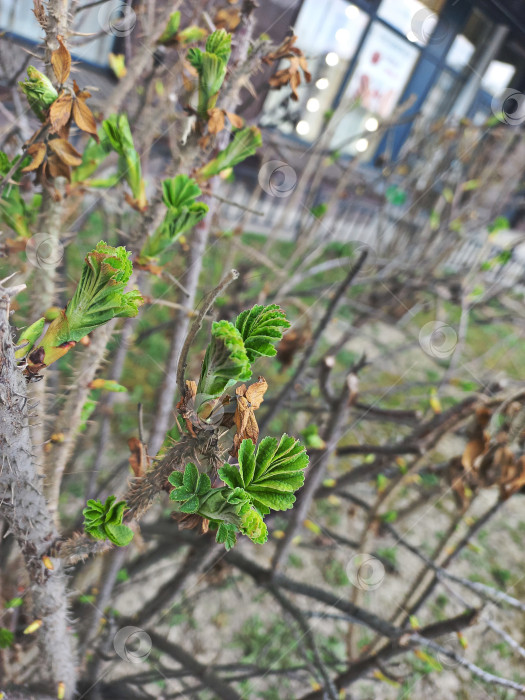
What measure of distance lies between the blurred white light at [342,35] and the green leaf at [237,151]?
0.53 metres

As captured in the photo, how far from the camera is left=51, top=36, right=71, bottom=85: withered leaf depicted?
295mm

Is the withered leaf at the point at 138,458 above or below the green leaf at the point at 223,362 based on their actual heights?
below

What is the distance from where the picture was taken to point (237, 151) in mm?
379

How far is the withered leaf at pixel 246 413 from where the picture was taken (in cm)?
22

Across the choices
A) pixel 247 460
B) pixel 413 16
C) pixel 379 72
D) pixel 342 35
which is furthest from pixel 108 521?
pixel 379 72

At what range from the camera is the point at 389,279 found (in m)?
1.62

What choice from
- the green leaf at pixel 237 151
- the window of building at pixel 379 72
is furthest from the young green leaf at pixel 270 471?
the window of building at pixel 379 72

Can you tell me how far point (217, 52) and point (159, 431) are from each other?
0.44 meters

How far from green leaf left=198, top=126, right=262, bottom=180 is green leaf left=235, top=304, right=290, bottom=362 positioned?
208 mm

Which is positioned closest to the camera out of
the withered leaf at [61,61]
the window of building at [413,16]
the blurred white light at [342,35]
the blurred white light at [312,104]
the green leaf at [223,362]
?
the green leaf at [223,362]

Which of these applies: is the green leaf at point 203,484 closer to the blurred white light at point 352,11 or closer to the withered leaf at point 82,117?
the withered leaf at point 82,117

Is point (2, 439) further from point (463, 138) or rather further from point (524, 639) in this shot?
point (463, 138)

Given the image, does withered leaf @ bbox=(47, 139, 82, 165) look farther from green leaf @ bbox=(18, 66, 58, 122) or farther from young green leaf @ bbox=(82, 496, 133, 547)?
young green leaf @ bbox=(82, 496, 133, 547)

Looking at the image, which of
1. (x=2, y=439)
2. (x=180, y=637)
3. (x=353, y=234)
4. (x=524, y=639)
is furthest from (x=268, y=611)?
(x=353, y=234)
